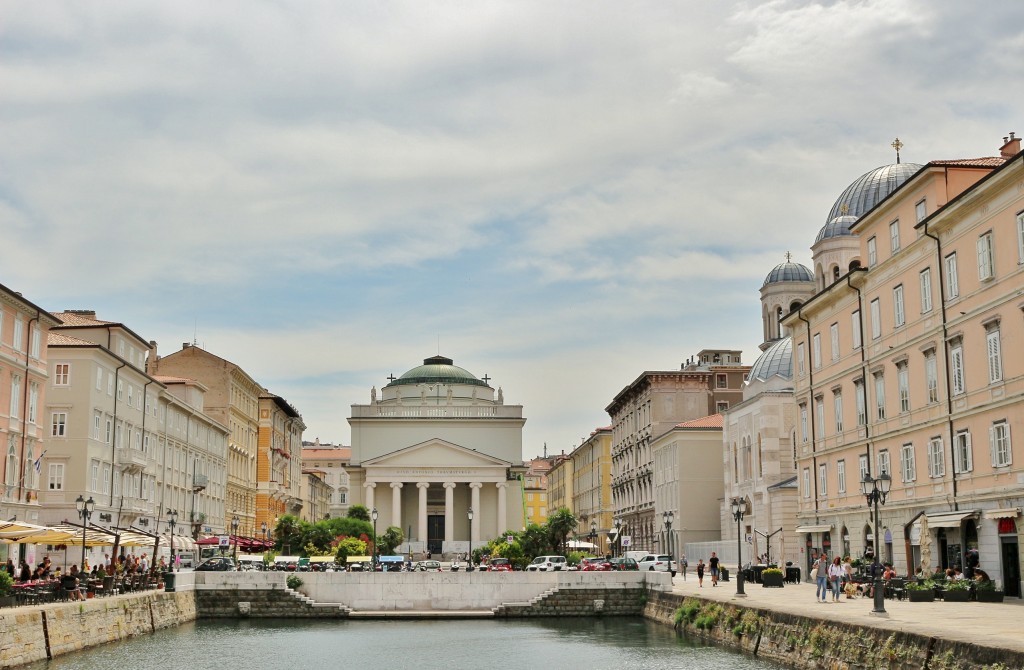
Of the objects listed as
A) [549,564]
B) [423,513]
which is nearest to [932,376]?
[549,564]

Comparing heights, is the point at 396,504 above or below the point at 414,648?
above

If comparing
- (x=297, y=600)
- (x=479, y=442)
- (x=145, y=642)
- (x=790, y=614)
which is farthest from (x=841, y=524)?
(x=479, y=442)

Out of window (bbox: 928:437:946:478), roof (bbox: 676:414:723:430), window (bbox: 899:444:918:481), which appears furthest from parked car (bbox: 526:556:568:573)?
window (bbox: 928:437:946:478)

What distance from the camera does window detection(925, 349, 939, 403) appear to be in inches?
1539

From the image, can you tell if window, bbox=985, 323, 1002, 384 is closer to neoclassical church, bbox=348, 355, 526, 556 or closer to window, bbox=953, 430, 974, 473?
window, bbox=953, 430, 974, 473

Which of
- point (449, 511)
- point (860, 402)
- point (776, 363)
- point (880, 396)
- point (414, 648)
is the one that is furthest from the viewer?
point (449, 511)

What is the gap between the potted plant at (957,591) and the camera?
32.6 metres

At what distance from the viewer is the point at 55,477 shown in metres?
57.6

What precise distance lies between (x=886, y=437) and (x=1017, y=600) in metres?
11.8

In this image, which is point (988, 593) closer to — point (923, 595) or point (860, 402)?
point (923, 595)

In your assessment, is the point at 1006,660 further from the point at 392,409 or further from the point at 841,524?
the point at 392,409

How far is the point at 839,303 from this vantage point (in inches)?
1957

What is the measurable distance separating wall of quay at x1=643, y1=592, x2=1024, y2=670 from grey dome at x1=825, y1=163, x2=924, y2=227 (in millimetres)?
29060

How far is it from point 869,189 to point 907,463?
24450mm
